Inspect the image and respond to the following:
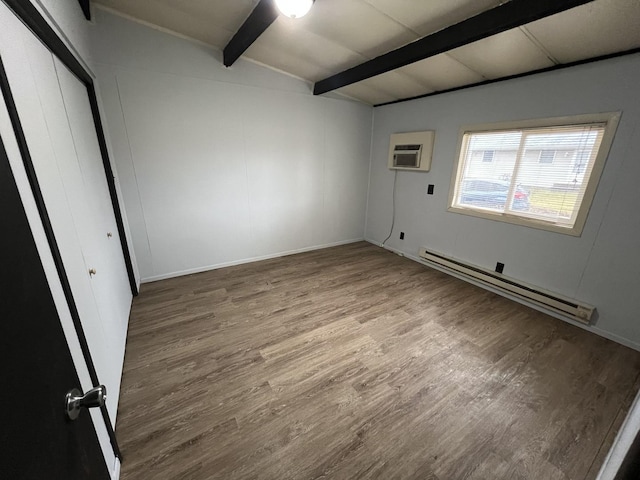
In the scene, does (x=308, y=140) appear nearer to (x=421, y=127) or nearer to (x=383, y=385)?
(x=421, y=127)

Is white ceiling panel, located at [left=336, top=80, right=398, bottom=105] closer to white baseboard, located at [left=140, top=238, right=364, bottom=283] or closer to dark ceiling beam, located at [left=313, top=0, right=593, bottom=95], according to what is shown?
dark ceiling beam, located at [left=313, top=0, right=593, bottom=95]

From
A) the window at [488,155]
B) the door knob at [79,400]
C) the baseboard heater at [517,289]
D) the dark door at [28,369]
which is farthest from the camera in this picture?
the window at [488,155]

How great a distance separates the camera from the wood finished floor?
1320mm

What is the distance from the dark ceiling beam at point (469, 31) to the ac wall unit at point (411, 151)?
1.12m

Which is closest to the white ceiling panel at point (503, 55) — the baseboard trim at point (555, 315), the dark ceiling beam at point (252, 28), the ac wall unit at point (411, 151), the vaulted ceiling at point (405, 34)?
the vaulted ceiling at point (405, 34)

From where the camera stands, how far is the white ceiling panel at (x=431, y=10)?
1.77m

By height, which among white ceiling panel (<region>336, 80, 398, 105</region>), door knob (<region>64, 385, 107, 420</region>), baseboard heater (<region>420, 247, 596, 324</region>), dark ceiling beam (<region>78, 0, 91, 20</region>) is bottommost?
baseboard heater (<region>420, 247, 596, 324</region>)

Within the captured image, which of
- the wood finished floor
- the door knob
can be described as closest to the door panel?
the wood finished floor

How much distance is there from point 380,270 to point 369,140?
2.25 m

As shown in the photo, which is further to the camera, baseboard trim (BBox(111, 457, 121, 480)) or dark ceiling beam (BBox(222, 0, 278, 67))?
dark ceiling beam (BBox(222, 0, 278, 67))

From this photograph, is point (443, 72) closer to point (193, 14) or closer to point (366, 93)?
point (366, 93)

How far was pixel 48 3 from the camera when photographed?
49.6 inches

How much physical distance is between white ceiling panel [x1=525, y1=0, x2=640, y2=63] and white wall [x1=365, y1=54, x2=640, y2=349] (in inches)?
8.1

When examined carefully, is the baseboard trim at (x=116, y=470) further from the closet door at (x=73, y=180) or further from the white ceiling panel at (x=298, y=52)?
the white ceiling panel at (x=298, y=52)
